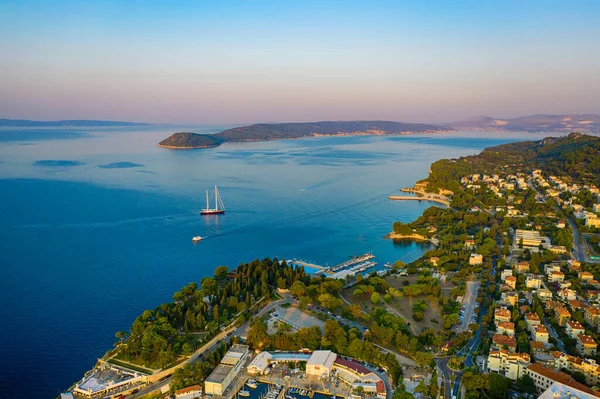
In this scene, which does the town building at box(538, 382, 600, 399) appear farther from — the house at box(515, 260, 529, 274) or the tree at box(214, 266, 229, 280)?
the tree at box(214, 266, 229, 280)

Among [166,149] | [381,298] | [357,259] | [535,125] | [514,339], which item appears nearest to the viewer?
[514,339]

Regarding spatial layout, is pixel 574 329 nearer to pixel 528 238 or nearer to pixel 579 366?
pixel 579 366

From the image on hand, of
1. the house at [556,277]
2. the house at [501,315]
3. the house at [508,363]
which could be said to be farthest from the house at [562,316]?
the house at [508,363]

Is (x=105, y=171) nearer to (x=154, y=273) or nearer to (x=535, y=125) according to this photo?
(x=154, y=273)

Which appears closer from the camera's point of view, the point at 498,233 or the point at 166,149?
the point at 498,233

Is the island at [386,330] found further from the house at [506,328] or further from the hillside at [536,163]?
the hillside at [536,163]

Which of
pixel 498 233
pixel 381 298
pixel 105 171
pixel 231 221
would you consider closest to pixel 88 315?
pixel 381 298

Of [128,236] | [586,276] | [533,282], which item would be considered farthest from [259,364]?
[128,236]
